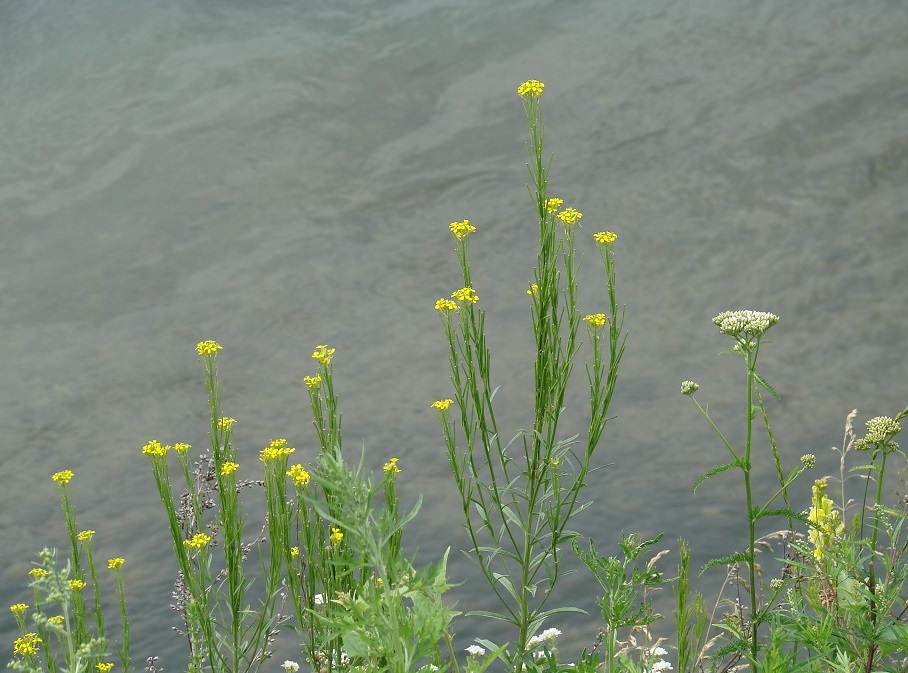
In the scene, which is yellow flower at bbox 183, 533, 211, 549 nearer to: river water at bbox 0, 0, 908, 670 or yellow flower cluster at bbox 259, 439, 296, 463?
yellow flower cluster at bbox 259, 439, 296, 463

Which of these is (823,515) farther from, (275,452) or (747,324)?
(275,452)

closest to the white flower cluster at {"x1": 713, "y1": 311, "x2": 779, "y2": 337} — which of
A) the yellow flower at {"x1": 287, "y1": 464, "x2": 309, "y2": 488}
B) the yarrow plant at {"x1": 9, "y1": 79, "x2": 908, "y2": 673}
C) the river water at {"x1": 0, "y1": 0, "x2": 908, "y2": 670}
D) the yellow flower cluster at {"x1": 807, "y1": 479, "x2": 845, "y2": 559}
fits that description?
the yarrow plant at {"x1": 9, "y1": 79, "x2": 908, "y2": 673}

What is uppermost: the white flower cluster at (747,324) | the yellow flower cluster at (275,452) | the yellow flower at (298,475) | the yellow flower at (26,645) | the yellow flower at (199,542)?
the white flower cluster at (747,324)

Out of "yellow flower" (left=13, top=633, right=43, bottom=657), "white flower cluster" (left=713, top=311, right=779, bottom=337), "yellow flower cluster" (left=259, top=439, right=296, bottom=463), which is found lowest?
"yellow flower" (left=13, top=633, right=43, bottom=657)

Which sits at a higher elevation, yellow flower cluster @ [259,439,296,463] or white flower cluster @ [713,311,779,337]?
white flower cluster @ [713,311,779,337]

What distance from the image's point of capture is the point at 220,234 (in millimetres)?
4570

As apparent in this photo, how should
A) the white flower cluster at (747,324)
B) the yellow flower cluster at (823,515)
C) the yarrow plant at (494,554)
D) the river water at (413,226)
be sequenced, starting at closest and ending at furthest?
the yarrow plant at (494,554)
the white flower cluster at (747,324)
the yellow flower cluster at (823,515)
the river water at (413,226)

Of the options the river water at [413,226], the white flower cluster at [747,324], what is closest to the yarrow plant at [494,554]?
the white flower cluster at [747,324]

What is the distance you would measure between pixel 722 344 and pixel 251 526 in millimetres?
1820

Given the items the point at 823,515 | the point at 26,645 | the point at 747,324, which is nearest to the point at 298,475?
the point at 26,645

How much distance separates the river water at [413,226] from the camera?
12.5ft

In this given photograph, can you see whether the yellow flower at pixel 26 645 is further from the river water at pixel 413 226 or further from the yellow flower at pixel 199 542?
the river water at pixel 413 226

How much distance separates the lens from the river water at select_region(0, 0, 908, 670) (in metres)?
3.82

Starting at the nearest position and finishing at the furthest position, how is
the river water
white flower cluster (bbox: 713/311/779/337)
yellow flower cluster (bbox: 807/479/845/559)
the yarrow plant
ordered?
1. the yarrow plant
2. white flower cluster (bbox: 713/311/779/337)
3. yellow flower cluster (bbox: 807/479/845/559)
4. the river water
